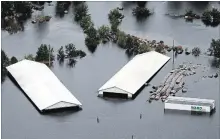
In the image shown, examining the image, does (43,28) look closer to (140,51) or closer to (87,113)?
(140,51)

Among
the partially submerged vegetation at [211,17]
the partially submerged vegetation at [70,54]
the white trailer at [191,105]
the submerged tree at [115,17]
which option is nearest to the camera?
the white trailer at [191,105]

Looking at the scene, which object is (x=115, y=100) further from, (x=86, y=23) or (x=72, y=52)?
(x=86, y=23)

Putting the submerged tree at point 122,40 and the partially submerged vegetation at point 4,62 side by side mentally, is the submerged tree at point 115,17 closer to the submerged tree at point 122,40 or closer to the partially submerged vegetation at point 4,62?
the submerged tree at point 122,40

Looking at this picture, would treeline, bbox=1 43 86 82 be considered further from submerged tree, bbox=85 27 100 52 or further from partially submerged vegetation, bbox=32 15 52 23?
partially submerged vegetation, bbox=32 15 52 23

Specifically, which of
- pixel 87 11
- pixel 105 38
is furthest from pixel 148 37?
pixel 87 11

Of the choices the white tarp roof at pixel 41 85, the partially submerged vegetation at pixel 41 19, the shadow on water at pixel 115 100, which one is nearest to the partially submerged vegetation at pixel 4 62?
the white tarp roof at pixel 41 85
